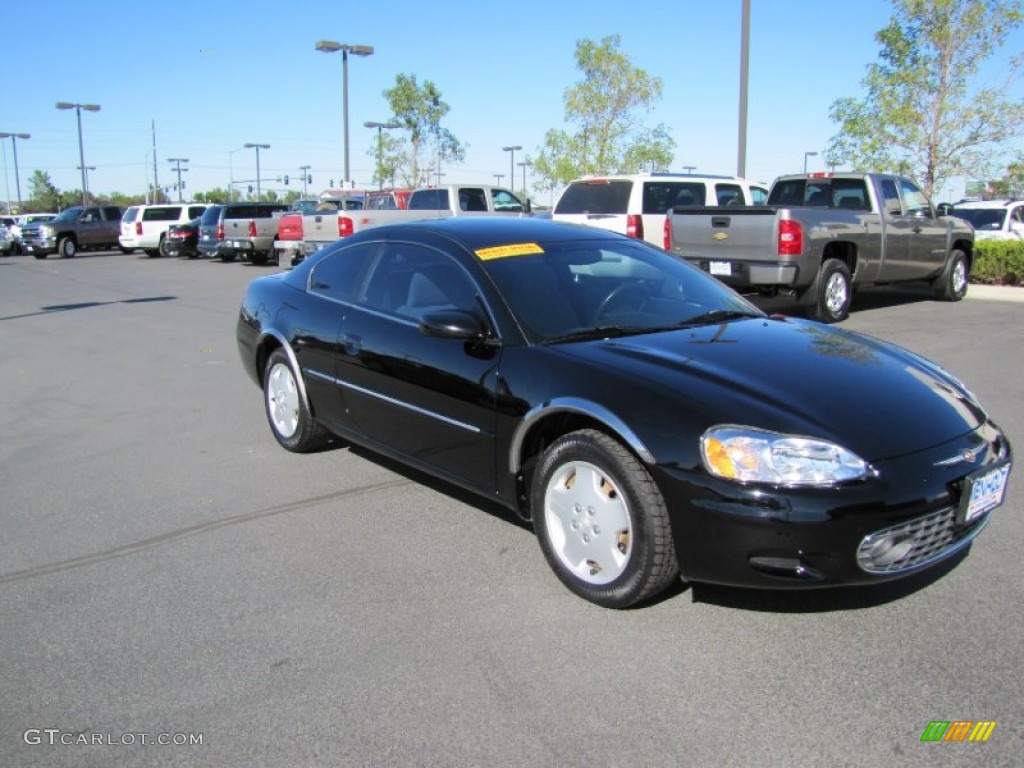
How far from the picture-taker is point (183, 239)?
104ft

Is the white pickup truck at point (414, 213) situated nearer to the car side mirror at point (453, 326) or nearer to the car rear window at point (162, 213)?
the car rear window at point (162, 213)

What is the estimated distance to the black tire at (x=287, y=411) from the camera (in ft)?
18.4

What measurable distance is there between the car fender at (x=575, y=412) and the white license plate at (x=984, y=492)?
1196 mm

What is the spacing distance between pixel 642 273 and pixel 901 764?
9.09 feet

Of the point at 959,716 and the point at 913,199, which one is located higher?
the point at 913,199

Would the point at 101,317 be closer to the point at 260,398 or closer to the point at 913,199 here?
the point at 260,398

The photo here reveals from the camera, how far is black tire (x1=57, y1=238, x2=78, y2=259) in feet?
113

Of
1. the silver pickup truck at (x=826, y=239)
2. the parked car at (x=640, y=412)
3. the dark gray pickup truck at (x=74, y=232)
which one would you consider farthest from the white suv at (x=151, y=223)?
the parked car at (x=640, y=412)

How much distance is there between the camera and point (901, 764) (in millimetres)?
2504

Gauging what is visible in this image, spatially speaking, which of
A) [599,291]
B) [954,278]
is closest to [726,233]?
[954,278]

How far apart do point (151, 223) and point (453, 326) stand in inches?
1299

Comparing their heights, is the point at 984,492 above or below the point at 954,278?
below

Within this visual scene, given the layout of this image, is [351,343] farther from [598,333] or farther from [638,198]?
[638,198]

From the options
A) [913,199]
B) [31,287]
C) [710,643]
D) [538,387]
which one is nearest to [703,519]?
[710,643]
